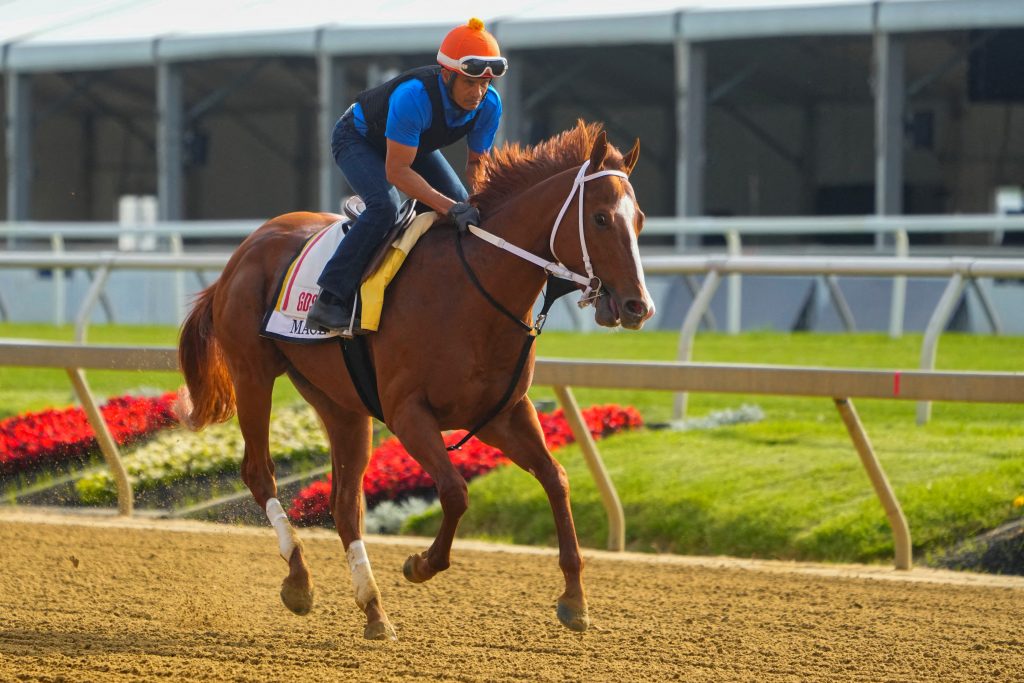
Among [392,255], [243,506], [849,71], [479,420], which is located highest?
[849,71]

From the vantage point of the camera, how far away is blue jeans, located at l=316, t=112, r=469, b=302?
16.9ft

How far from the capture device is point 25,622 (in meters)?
5.29

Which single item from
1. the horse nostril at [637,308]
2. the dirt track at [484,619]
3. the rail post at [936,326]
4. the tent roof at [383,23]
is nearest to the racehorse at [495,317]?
the horse nostril at [637,308]

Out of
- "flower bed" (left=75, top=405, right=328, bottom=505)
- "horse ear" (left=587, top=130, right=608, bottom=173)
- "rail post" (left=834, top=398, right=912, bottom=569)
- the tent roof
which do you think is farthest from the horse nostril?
the tent roof

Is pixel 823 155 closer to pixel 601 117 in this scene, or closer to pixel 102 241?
pixel 601 117

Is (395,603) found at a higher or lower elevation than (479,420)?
lower

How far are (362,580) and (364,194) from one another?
52.9 inches

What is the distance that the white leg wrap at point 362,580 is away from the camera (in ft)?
16.5

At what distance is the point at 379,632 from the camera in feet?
16.4

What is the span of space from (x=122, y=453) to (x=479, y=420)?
3.91 m

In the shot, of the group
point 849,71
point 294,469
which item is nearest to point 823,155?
point 849,71

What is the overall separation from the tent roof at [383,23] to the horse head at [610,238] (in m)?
11.2

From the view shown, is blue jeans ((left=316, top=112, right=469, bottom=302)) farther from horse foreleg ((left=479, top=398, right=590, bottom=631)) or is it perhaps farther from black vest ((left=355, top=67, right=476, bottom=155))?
horse foreleg ((left=479, top=398, right=590, bottom=631))

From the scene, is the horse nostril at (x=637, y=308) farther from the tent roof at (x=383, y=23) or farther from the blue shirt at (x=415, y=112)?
the tent roof at (x=383, y=23)
